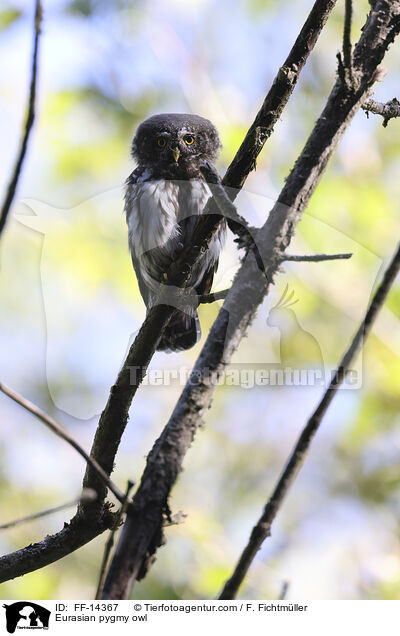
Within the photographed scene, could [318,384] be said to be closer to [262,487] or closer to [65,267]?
[65,267]

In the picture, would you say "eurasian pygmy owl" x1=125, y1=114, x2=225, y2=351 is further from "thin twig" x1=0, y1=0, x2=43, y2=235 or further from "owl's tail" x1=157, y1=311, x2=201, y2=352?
"thin twig" x1=0, y1=0, x2=43, y2=235

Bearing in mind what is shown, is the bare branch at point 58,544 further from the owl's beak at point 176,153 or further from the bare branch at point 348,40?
the owl's beak at point 176,153

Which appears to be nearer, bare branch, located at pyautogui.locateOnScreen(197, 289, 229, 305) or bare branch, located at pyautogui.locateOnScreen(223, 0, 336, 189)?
bare branch, located at pyautogui.locateOnScreen(223, 0, 336, 189)

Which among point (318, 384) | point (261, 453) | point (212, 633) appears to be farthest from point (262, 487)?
point (212, 633)

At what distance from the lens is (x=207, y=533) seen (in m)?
4.20

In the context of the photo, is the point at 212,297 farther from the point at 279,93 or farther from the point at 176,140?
the point at 176,140

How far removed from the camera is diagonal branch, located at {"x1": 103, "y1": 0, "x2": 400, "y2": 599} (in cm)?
115

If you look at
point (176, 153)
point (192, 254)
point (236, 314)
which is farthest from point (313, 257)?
point (176, 153)

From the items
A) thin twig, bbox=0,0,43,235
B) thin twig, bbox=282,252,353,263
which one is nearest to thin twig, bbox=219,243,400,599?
thin twig, bbox=282,252,353,263

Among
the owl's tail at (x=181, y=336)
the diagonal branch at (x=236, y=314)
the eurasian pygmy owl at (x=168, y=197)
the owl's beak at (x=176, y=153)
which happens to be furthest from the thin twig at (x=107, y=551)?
the owl's beak at (x=176, y=153)

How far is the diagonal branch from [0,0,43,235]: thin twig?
527mm

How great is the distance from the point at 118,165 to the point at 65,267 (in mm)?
1456

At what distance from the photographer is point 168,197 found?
9.65 feet

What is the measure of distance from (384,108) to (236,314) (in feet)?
2.51
